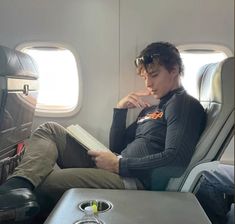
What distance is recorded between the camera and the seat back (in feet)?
4.43

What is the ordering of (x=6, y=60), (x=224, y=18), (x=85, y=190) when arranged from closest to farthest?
1. (x=6, y=60)
2. (x=85, y=190)
3. (x=224, y=18)

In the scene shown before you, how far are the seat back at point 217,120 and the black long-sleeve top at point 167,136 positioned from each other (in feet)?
0.13

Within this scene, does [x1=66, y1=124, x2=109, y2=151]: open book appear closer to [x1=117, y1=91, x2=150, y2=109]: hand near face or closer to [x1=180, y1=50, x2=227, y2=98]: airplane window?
[x1=117, y1=91, x2=150, y2=109]: hand near face

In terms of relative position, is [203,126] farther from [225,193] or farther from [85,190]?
[85,190]

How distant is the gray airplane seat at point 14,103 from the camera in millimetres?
1230

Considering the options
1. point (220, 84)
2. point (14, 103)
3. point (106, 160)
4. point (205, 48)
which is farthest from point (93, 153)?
point (205, 48)

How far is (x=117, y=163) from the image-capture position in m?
1.56

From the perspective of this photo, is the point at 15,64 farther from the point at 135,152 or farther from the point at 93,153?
the point at 135,152

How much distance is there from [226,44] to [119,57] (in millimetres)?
679

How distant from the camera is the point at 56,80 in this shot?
7.45 feet

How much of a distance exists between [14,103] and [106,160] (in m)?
0.54

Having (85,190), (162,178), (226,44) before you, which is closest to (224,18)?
(226,44)

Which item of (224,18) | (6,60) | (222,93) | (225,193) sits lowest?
(225,193)

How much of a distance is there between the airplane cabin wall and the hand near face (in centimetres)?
8
